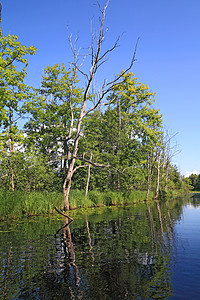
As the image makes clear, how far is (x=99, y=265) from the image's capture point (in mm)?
6406

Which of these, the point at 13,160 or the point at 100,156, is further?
the point at 100,156

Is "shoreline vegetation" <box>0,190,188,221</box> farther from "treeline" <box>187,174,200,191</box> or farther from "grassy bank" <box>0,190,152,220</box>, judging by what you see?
"treeline" <box>187,174,200,191</box>

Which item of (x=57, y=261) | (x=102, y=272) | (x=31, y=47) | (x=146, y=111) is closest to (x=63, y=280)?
(x=102, y=272)

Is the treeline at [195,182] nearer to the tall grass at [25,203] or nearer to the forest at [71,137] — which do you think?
the forest at [71,137]

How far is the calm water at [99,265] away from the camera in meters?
4.84

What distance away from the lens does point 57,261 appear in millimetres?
6816

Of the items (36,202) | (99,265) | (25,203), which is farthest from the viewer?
(36,202)

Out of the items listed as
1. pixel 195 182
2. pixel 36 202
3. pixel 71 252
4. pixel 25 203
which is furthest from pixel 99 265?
pixel 195 182

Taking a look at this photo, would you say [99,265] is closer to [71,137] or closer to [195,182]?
[71,137]

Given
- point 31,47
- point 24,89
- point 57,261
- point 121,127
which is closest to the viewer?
point 57,261

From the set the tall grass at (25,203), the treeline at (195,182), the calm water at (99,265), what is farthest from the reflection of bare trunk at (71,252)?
the treeline at (195,182)

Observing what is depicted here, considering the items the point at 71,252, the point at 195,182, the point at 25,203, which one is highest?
the point at 195,182

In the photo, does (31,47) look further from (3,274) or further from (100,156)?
(3,274)

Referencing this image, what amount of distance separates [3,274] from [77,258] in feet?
7.02
